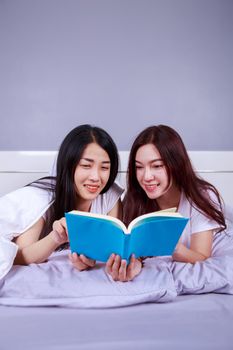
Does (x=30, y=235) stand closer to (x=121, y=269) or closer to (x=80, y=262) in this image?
(x=80, y=262)

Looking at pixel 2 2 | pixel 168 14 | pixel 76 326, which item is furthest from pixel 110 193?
pixel 2 2

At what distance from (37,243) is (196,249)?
558mm

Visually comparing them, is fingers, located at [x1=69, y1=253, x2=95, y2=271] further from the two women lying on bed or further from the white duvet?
the two women lying on bed

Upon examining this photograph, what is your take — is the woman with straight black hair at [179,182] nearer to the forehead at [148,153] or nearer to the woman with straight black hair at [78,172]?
the forehead at [148,153]

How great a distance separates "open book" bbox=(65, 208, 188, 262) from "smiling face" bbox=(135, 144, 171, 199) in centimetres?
40

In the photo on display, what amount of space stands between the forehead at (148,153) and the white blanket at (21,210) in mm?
377

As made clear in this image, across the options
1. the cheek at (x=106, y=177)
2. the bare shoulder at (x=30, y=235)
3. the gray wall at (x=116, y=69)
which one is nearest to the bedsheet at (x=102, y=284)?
the bare shoulder at (x=30, y=235)

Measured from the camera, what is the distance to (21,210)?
1256 millimetres

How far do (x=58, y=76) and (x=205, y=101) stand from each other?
2.77 ft

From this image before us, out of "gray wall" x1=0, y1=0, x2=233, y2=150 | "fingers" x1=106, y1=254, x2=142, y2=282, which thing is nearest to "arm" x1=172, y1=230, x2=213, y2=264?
"fingers" x1=106, y1=254, x2=142, y2=282

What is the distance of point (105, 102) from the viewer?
206cm

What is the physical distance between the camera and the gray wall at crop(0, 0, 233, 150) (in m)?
2.02

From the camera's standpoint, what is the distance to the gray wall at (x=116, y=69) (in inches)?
79.5

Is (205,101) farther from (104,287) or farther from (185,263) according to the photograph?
(104,287)
